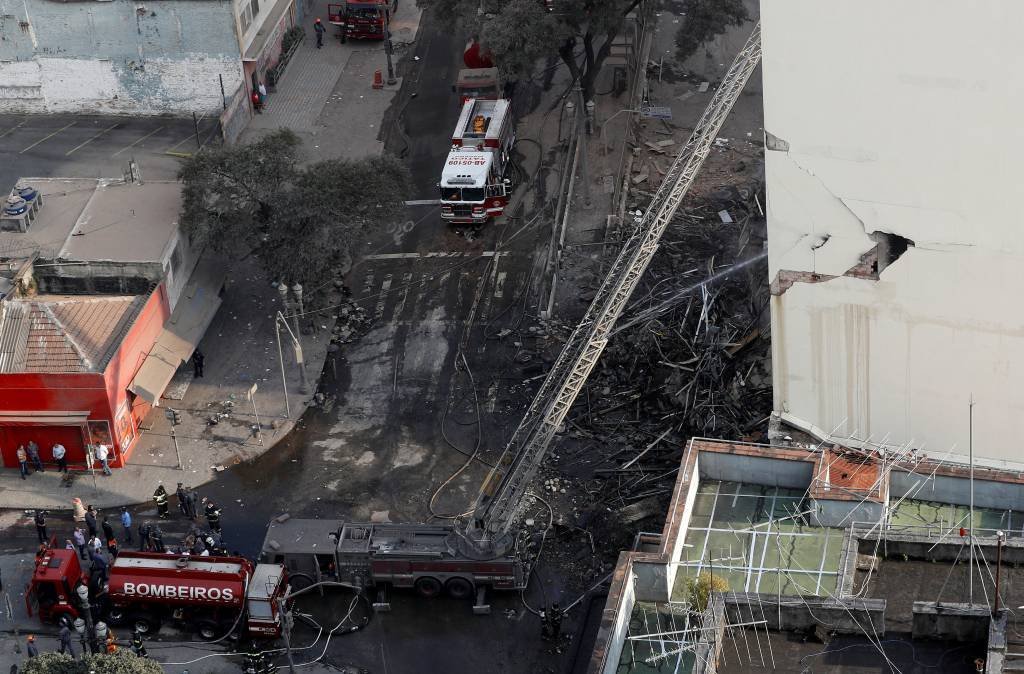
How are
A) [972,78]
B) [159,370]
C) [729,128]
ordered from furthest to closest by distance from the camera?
[729,128] < [159,370] < [972,78]

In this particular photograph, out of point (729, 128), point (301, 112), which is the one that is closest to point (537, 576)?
point (729, 128)

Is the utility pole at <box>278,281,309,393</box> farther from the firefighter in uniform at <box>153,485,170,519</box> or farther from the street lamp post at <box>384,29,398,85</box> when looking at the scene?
the street lamp post at <box>384,29,398,85</box>

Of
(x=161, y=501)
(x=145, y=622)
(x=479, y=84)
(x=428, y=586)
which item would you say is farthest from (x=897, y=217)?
(x=479, y=84)

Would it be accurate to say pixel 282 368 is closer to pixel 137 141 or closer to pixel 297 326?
pixel 297 326

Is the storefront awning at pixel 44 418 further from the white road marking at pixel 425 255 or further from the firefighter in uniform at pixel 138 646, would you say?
the white road marking at pixel 425 255

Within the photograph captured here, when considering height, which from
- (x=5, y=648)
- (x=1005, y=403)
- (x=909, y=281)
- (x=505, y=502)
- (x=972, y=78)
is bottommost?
(x=5, y=648)

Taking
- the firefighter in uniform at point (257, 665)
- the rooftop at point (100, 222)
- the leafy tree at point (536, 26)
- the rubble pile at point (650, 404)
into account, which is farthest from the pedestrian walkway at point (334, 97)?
the firefighter in uniform at point (257, 665)

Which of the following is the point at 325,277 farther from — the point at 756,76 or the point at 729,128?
the point at 756,76
